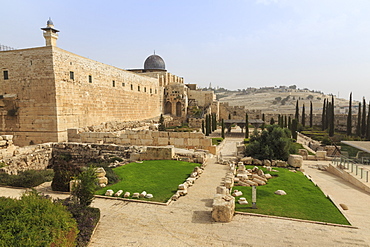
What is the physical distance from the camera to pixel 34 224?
4000 millimetres

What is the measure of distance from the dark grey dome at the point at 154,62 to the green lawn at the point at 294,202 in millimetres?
34479

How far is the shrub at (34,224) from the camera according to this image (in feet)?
12.0

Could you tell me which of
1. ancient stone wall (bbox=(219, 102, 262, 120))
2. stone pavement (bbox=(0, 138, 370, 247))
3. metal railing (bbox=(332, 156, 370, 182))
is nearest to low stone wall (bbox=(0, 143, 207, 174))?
stone pavement (bbox=(0, 138, 370, 247))

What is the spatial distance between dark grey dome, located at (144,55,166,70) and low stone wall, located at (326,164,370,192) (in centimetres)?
3213

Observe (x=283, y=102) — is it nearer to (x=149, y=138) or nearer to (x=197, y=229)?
(x=149, y=138)

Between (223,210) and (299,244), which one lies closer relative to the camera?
(299,244)

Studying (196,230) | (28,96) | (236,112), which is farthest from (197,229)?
(236,112)

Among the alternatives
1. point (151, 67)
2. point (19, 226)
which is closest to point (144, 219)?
point (19, 226)

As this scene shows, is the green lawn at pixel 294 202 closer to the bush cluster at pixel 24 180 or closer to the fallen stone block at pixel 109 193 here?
the fallen stone block at pixel 109 193

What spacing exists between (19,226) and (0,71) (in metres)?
16.6

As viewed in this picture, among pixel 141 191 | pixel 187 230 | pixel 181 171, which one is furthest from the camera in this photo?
pixel 181 171

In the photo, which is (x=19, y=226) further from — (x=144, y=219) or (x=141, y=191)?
(x=141, y=191)

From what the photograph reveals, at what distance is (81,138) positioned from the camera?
632 inches

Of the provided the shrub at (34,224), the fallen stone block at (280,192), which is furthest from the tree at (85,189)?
the fallen stone block at (280,192)
